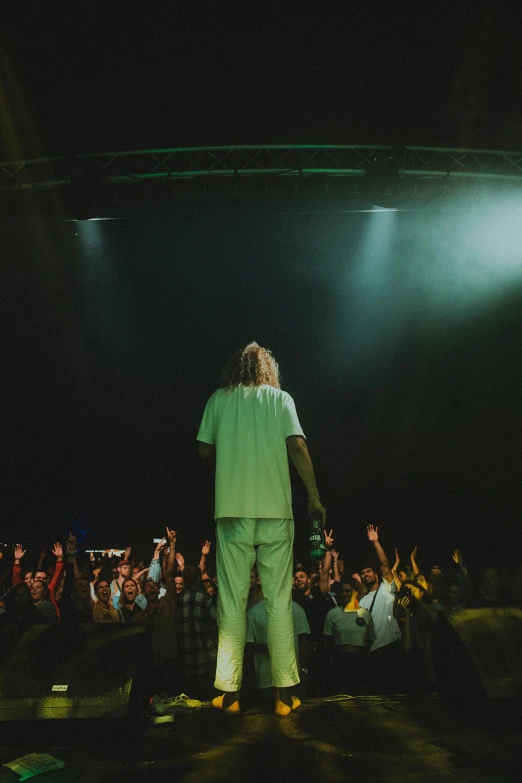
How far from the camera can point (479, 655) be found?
9.62 ft

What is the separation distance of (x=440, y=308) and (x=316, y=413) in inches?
136

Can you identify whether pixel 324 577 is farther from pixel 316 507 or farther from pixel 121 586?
pixel 316 507

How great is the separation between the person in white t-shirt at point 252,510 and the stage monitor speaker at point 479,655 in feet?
2.56

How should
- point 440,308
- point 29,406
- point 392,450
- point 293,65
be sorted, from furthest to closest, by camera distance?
point 392,450 → point 29,406 → point 440,308 → point 293,65

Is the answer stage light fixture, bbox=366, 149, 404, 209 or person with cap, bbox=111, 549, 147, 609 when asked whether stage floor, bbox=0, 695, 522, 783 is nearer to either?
person with cap, bbox=111, 549, 147, 609

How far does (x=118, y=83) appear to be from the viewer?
611cm

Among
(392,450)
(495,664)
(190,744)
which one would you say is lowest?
(190,744)

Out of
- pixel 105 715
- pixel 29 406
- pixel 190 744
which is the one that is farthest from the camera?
pixel 29 406

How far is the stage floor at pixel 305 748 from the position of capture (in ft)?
7.00

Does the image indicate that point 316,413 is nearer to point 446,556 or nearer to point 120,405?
point 120,405

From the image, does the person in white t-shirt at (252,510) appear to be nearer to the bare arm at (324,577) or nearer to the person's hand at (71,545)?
the person's hand at (71,545)

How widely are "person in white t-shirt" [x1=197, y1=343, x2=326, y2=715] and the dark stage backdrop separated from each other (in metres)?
4.51

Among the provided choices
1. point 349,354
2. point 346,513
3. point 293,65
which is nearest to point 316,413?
point 349,354

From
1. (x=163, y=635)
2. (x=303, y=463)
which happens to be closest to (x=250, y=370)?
(x=303, y=463)
